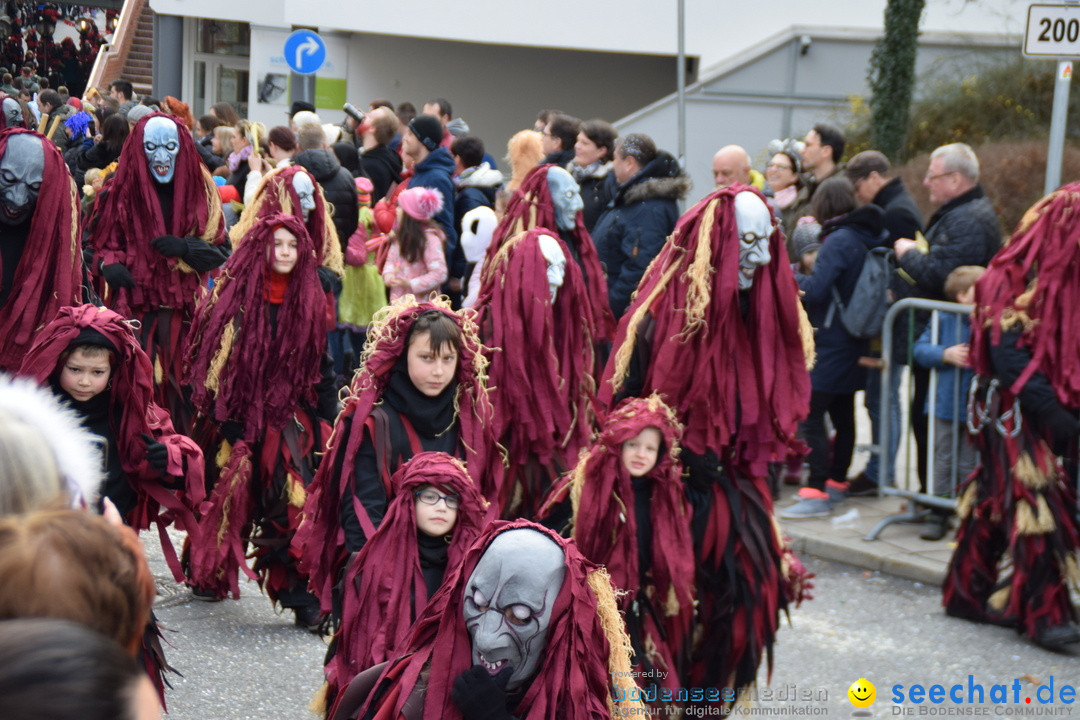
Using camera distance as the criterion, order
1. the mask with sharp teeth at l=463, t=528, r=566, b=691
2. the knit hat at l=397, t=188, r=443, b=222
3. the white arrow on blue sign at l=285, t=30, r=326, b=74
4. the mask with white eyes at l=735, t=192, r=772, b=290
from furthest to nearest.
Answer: the white arrow on blue sign at l=285, t=30, r=326, b=74, the knit hat at l=397, t=188, r=443, b=222, the mask with white eyes at l=735, t=192, r=772, b=290, the mask with sharp teeth at l=463, t=528, r=566, b=691

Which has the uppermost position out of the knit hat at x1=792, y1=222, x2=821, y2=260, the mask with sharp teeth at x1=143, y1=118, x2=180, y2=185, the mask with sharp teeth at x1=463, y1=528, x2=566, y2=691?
the mask with sharp teeth at x1=143, y1=118, x2=180, y2=185

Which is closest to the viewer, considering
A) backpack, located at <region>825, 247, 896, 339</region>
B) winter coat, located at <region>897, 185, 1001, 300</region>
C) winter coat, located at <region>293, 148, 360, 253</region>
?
winter coat, located at <region>897, 185, 1001, 300</region>

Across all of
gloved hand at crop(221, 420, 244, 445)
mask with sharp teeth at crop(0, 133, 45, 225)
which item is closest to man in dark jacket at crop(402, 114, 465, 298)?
gloved hand at crop(221, 420, 244, 445)

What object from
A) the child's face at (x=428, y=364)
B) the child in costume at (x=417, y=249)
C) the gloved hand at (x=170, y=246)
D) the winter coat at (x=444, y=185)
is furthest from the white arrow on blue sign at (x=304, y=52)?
the child's face at (x=428, y=364)

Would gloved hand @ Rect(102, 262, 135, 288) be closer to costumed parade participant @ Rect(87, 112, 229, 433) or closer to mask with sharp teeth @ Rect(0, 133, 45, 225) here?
costumed parade participant @ Rect(87, 112, 229, 433)

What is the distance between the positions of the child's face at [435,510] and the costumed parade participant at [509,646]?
64cm

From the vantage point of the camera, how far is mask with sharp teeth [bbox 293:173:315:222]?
266 inches

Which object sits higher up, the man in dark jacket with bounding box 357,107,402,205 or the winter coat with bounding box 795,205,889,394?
the man in dark jacket with bounding box 357,107,402,205

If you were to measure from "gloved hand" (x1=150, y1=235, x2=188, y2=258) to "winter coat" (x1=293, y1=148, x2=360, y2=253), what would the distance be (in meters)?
1.95

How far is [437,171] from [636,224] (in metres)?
1.90

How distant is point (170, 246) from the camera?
6.91m

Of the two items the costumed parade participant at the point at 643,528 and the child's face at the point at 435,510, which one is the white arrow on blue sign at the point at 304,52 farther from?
the child's face at the point at 435,510

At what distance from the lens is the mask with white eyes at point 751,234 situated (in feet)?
15.8

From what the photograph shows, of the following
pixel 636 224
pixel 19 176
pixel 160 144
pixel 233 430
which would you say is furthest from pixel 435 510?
pixel 636 224
